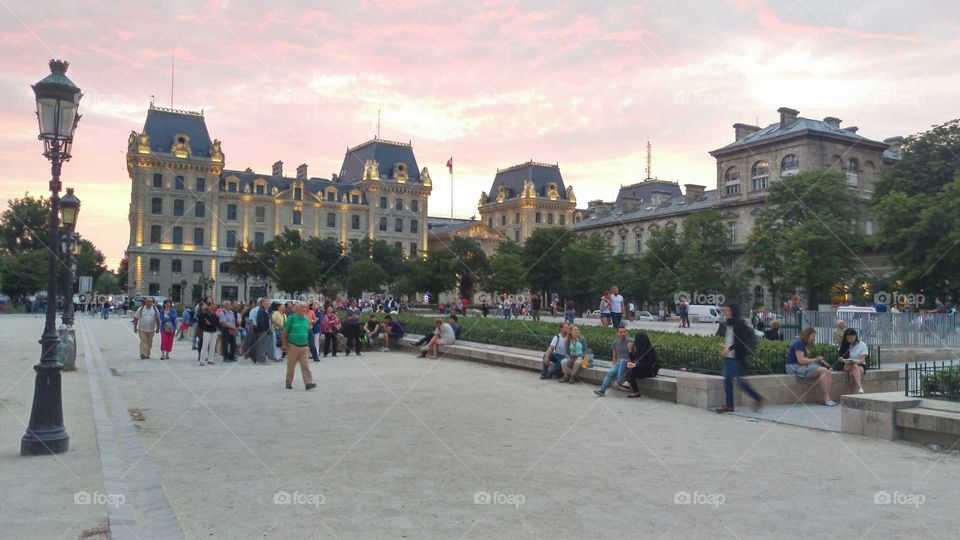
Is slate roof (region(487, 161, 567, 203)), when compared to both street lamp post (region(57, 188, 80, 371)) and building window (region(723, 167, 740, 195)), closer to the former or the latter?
building window (region(723, 167, 740, 195))

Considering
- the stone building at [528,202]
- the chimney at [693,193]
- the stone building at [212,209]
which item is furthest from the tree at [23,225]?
the chimney at [693,193]

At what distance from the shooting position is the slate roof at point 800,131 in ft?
204

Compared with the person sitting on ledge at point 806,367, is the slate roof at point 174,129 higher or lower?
higher

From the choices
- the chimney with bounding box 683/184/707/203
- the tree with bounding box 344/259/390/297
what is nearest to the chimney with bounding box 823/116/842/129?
the chimney with bounding box 683/184/707/203

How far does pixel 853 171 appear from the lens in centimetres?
6450

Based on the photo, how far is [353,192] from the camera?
351 ft

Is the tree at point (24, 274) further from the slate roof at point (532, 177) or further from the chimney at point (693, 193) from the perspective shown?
the slate roof at point (532, 177)

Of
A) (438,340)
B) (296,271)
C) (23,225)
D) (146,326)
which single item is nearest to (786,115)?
(296,271)

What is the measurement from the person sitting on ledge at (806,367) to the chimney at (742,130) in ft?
205

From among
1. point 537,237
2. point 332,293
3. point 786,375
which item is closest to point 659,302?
point 537,237

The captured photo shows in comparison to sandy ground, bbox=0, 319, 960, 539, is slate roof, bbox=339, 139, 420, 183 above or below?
→ above

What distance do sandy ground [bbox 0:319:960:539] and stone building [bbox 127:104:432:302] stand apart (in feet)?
257

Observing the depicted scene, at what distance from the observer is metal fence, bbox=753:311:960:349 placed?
2147 cm

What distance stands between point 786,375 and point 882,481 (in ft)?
19.2
